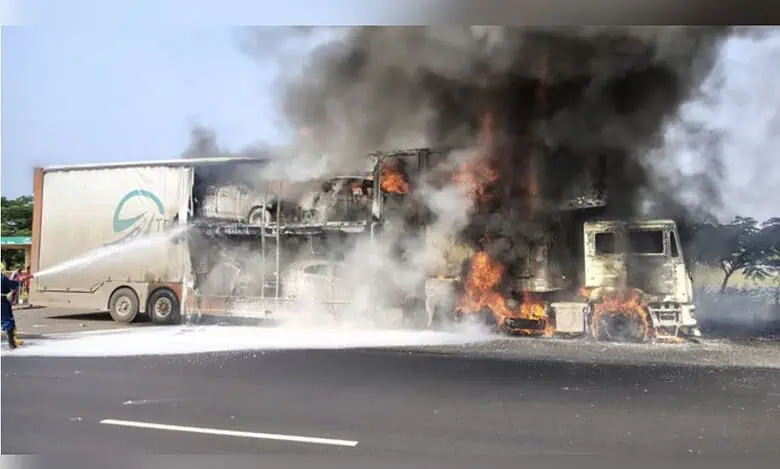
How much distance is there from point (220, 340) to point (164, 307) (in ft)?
2.07

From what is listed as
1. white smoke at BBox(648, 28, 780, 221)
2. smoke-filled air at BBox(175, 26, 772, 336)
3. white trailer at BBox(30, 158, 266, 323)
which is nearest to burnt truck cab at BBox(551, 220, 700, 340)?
smoke-filled air at BBox(175, 26, 772, 336)

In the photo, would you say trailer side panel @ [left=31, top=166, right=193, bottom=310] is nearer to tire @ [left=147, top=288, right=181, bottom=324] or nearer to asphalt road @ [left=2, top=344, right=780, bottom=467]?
tire @ [left=147, top=288, right=181, bottom=324]

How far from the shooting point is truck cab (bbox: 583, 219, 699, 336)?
5.54m

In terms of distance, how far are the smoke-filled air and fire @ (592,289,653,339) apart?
1.40ft

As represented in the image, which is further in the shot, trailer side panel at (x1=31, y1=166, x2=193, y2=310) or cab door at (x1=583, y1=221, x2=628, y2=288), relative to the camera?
trailer side panel at (x1=31, y1=166, x2=193, y2=310)

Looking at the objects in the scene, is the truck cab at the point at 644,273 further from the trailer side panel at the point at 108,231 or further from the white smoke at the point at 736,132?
the trailer side panel at the point at 108,231

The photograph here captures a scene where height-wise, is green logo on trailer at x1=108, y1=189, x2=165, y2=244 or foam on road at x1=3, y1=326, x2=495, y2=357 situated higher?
green logo on trailer at x1=108, y1=189, x2=165, y2=244

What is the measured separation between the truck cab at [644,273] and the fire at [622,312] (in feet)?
0.16

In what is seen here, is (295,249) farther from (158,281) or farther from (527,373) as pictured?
(527,373)

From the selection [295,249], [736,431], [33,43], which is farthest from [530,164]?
[33,43]

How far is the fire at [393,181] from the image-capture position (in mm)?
5703

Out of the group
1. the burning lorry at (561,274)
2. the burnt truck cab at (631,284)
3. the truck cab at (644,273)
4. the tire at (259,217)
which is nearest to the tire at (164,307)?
the tire at (259,217)

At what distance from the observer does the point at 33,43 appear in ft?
17.9

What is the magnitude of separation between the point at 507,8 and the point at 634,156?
1.70 m
